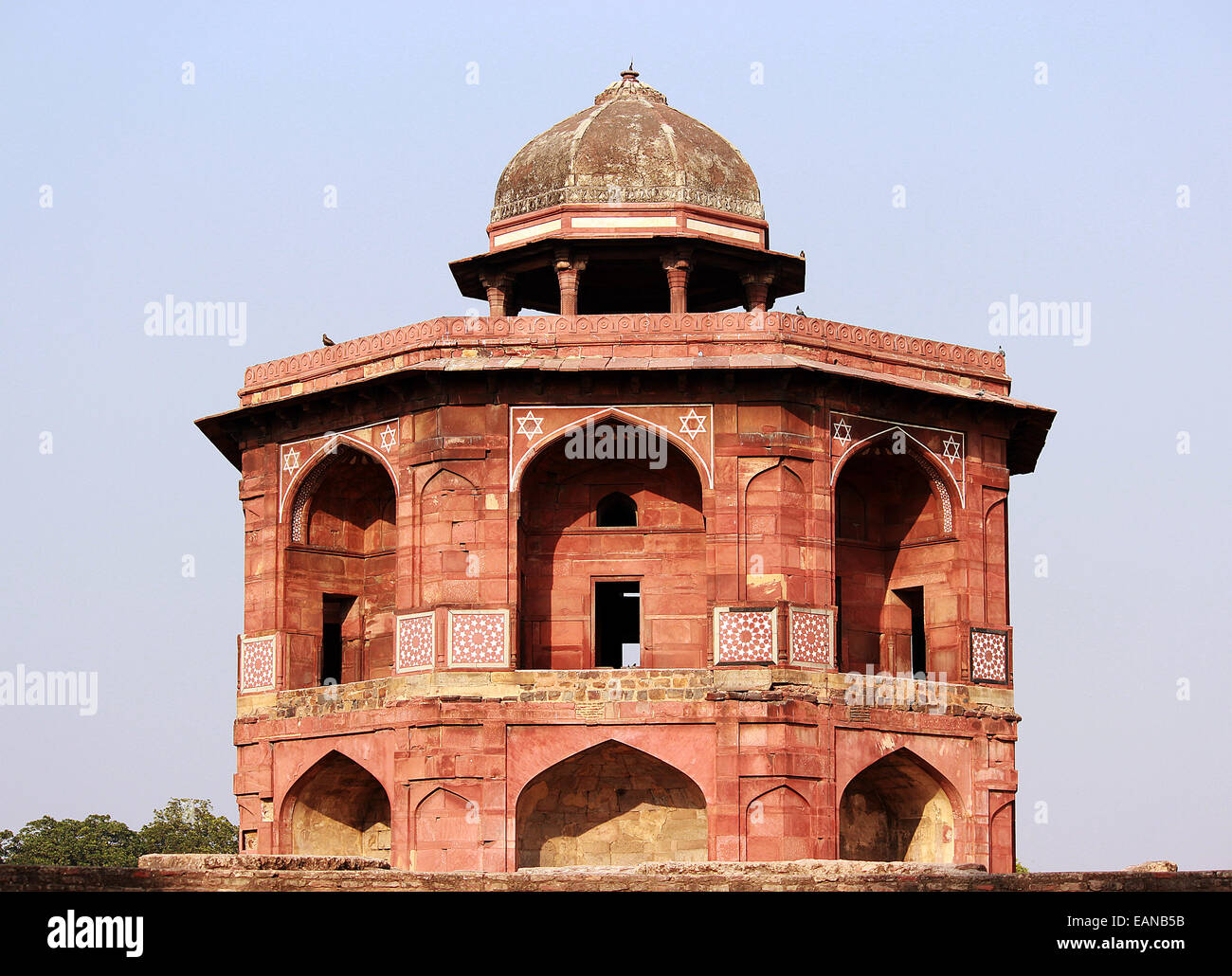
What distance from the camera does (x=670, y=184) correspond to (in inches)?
1225

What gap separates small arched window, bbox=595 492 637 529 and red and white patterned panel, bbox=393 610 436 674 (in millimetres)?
2998

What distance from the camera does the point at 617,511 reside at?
29531mm

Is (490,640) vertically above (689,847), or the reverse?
(490,640)

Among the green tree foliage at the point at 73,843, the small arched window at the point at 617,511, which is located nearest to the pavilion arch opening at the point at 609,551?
the small arched window at the point at 617,511

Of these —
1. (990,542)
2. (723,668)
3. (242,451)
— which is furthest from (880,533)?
(242,451)

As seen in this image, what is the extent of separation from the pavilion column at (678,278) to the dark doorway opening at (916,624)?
4813mm

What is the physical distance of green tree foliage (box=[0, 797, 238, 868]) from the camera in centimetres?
5469

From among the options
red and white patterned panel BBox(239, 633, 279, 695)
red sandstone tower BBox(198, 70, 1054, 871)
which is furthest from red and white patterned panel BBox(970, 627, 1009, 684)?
red and white patterned panel BBox(239, 633, 279, 695)

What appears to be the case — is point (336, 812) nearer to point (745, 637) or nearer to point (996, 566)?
point (745, 637)

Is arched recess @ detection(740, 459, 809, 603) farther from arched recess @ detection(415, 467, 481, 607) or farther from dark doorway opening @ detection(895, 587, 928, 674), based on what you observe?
arched recess @ detection(415, 467, 481, 607)
